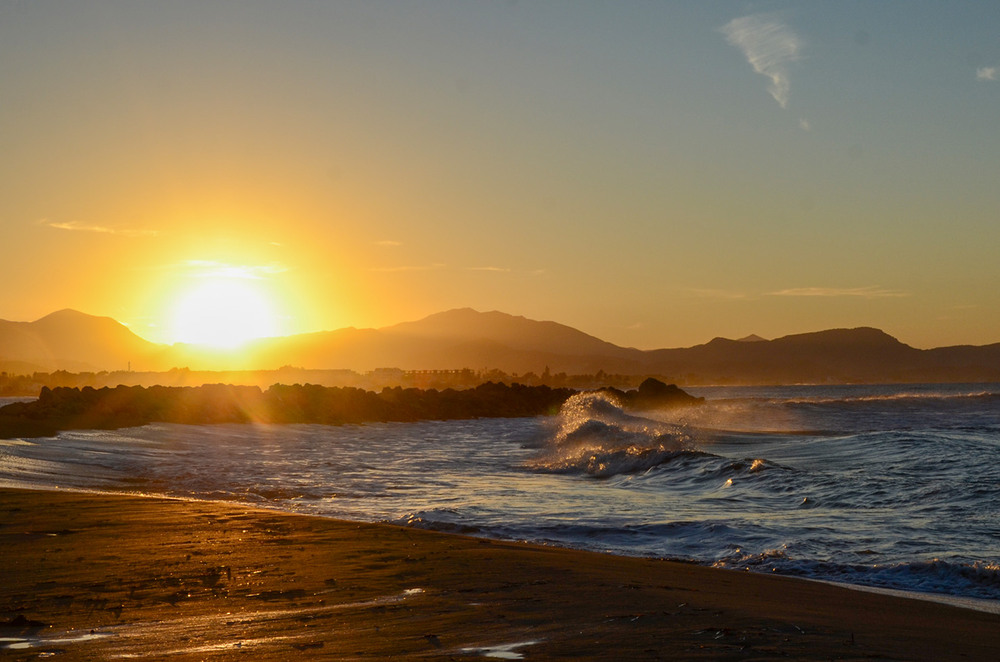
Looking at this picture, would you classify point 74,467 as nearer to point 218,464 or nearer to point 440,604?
point 218,464

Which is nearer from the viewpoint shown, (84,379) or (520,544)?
(520,544)

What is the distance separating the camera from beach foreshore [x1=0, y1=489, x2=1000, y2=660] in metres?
4.80


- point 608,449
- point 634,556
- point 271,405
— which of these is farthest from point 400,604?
point 271,405

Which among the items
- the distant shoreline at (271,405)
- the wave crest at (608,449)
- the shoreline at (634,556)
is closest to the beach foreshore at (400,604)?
the shoreline at (634,556)

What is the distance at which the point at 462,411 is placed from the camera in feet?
159

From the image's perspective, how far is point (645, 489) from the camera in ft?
47.8

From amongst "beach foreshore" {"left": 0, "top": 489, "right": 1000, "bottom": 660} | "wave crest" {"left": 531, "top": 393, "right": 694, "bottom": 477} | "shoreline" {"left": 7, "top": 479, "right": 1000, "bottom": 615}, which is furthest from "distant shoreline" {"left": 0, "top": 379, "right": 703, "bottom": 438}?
"beach foreshore" {"left": 0, "top": 489, "right": 1000, "bottom": 660}

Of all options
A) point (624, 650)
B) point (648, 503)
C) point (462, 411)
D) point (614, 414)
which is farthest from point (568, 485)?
point (462, 411)

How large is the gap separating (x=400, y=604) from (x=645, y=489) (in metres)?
9.26

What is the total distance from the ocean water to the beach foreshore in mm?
1281

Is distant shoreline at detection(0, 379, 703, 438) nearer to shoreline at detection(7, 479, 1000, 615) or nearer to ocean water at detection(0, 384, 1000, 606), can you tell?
ocean water at detection(0, 384, 1000, 606)

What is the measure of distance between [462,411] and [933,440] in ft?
104

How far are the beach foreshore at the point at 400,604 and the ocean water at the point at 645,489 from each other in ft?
4.20

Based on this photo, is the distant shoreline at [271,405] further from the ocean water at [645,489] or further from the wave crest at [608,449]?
the wave crest at [608,449]
